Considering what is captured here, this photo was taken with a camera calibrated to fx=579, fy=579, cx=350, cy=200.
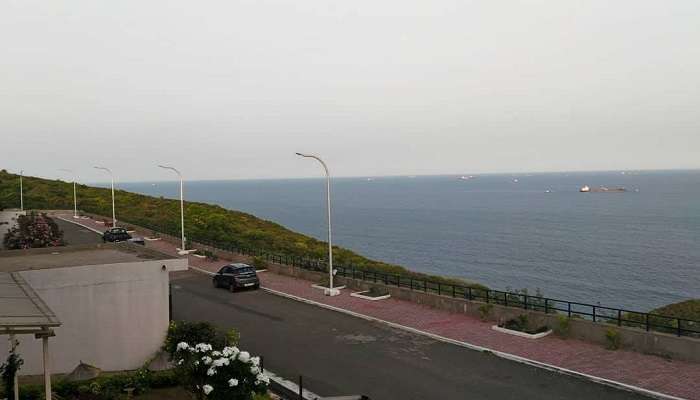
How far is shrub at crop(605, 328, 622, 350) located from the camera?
16.8 meters

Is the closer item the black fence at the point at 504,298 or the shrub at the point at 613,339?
the shrub at the point at 613,339

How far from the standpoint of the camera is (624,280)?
198ft

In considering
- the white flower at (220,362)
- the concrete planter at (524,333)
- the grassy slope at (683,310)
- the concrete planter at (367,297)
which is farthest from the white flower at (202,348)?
the grassy slope at (683,310)

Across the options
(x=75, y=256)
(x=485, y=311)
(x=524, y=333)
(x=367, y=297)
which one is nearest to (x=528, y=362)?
(x=524, y=333)

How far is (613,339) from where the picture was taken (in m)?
16.8

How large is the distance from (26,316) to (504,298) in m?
17.8

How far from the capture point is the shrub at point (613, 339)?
663 inches

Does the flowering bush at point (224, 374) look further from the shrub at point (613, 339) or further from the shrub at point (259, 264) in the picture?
the shrub at point (259, 264)

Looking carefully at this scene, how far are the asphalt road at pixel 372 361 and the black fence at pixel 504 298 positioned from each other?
3460mm

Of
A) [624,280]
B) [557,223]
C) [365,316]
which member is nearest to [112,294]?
[365,316]

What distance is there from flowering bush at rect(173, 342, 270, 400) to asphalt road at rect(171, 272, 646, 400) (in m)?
3.47

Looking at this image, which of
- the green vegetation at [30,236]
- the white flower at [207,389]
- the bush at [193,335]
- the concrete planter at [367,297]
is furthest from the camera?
the green vegetation at [30,236]

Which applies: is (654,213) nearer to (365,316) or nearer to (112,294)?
(365,316)

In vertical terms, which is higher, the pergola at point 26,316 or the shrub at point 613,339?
the pergola at point 26,316
